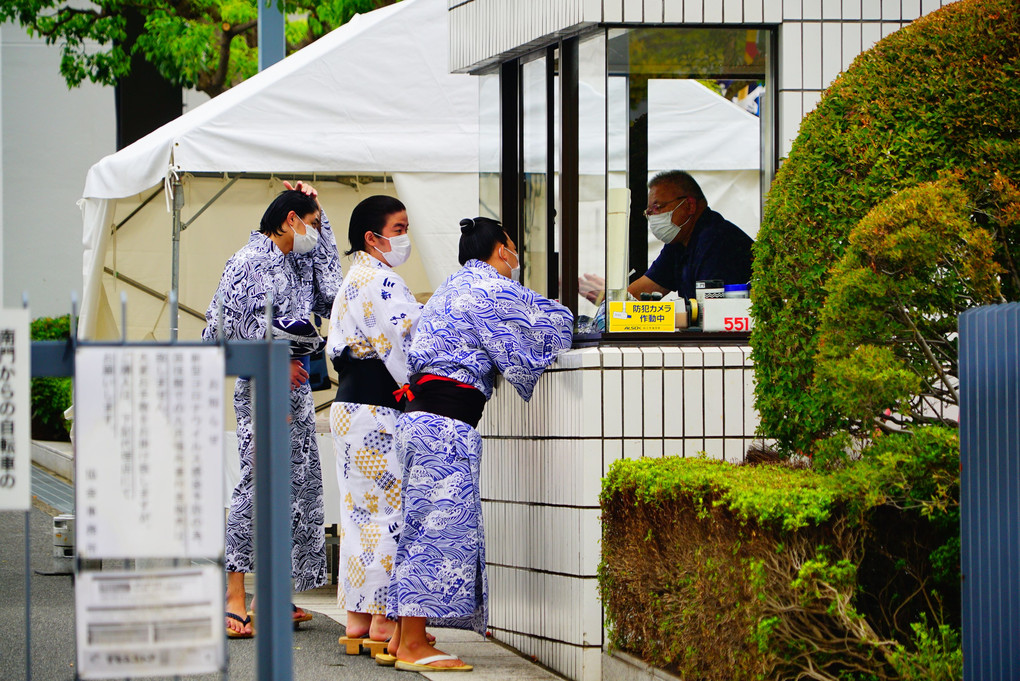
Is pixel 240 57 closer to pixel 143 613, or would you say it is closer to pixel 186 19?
pixel 186 19

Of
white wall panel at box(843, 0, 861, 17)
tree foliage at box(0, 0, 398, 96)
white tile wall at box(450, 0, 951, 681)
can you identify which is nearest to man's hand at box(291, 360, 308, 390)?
white tile wall at box(450, 0, 951, 681)

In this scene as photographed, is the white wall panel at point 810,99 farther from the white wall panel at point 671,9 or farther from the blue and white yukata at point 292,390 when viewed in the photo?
the blue and white yukata at point 292,390

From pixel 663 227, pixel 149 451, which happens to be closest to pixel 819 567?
pixel 149 451

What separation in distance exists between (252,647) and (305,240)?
198cm

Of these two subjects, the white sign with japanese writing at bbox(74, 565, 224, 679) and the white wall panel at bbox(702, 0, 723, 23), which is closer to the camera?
the white sign with japanese writing at bbox(74, 565, 224, 679)

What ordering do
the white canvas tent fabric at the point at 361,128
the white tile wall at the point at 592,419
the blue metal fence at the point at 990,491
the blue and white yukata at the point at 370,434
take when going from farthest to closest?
the white canvas tent fabric at the point at 361,128, the blue and white yukata at the point at 370,434, the white tile wall at the point at 592,419, the blue metal fence at the point at 990,491

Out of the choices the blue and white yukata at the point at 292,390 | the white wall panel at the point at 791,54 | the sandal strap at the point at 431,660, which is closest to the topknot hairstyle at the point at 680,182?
the white wall panel at the point at 791,54

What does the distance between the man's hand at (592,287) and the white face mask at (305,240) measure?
1483 mm

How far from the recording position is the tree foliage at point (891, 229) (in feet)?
12.9

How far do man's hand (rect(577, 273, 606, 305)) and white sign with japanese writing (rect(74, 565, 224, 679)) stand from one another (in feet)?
11.4

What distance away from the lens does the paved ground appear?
18.3ft

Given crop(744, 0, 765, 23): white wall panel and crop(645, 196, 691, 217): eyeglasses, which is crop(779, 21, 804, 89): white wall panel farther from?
crop(645, 196, 691, 217): eyeglasses

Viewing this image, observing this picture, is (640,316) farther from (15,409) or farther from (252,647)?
(15,409)

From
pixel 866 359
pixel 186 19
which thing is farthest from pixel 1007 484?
pixel 186 19
